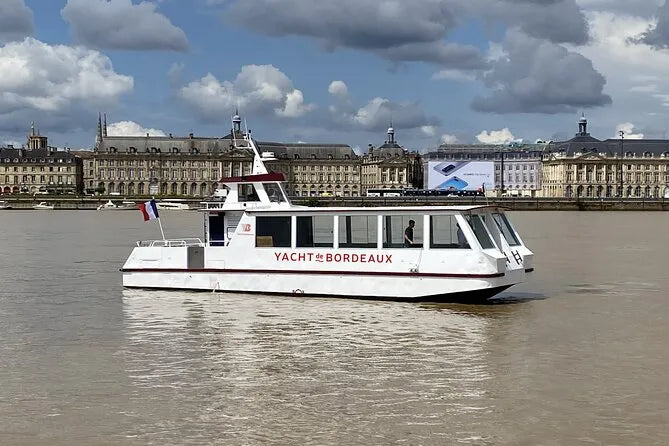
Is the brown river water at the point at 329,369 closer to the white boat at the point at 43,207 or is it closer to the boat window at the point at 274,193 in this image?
the boat window at the point at 274,193

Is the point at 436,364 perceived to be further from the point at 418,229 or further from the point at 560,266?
the point at 560,266

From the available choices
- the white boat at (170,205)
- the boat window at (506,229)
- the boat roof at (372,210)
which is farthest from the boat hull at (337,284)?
the white boat at (170,205)

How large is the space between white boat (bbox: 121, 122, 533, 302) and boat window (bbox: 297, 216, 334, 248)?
0.03 m

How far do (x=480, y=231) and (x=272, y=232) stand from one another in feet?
19.5

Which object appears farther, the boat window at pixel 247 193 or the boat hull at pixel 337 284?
the boat window at pixel 247 193

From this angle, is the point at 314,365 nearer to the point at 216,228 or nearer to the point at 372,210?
the point at 372,210

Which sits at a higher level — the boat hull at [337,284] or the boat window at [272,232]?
the boat window at [272,232]

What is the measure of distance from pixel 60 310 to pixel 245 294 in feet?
17.1

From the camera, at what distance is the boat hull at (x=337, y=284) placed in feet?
87.4

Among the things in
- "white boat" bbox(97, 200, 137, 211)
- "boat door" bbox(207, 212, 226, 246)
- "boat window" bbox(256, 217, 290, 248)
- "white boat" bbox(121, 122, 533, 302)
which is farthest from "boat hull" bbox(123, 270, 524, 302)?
"white boat" bbox(97, 200, 137, 211)

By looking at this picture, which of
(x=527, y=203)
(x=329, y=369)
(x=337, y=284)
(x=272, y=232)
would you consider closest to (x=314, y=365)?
(x=329, y=369)

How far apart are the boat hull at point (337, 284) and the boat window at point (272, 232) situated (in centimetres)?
86

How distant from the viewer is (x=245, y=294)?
96.1 feet

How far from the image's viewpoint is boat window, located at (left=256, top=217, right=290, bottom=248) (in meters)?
28.8
